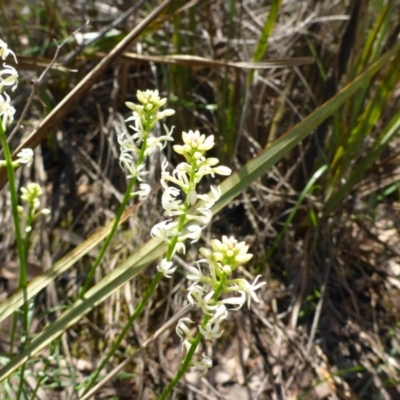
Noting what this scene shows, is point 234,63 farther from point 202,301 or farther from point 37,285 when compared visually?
point 202,301

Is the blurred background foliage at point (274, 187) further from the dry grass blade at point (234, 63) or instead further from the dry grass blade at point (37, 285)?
the dry grass blade at point (37, 285)

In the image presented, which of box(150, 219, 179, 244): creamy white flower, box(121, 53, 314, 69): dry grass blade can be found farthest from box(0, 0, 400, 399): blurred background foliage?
box(150, 219, 179, 244): creamy white flower

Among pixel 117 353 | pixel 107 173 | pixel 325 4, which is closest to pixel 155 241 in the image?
pixel 117 353

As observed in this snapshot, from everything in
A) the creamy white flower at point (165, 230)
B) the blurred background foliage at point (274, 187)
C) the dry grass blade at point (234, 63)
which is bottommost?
the blurred background foliage at point (274, 187)

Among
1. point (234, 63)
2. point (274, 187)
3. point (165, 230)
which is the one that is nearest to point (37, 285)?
point (165, 230)

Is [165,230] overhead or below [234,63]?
overhead

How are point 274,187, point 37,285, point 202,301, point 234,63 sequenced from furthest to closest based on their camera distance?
point 274,187 → point 234,63 → point 37,285 → point 202,301

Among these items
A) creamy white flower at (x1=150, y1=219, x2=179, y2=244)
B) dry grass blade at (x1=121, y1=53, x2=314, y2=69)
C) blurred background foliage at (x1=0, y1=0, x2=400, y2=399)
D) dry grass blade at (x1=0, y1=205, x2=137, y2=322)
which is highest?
creamy white flower at (x1=150, y1=219, x2=179, y2=244)

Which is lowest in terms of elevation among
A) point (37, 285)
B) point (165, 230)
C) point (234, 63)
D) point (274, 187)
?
point (274, 187)

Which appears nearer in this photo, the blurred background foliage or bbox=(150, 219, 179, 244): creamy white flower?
bbox=(150, 219, 179, 244): creamy white flower

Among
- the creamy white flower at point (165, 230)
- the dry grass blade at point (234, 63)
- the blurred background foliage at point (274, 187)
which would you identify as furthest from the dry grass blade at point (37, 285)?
the blurred background foliage at point (274, 187)

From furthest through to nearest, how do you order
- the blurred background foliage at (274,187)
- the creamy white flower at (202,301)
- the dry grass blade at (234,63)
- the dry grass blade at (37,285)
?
the blurred background foliage at (274,187)
the dry grass blade at (234,63)
the dry grass blade at (37,285)
the creamy white flower at (202,301)

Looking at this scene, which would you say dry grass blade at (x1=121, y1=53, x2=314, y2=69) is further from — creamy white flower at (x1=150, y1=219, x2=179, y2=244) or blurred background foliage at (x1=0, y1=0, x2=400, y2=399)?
creamy white flower at (x1=150, y1=219, x2=179, y2=244)
